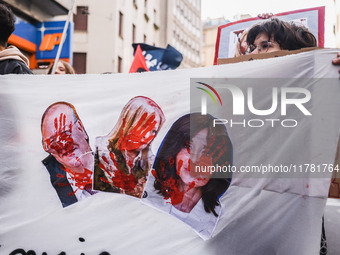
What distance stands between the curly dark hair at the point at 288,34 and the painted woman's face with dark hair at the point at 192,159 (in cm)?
106

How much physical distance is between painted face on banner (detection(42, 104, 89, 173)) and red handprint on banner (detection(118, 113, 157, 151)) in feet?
0.95

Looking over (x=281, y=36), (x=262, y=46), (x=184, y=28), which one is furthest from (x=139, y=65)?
(x=184, y=28)

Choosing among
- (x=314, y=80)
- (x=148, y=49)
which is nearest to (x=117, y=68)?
(x=148, y=49)

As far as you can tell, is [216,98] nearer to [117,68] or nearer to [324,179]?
[324,179]

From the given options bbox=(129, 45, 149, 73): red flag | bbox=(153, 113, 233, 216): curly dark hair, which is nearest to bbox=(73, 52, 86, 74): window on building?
bbox=(129, 45, 149, 73): red flag

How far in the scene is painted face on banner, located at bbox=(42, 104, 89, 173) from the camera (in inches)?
112

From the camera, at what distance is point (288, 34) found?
3027mm

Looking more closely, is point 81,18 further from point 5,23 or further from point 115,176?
point 115,176

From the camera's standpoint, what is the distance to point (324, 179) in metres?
2.27

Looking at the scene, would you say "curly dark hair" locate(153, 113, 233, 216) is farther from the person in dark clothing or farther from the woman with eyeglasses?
the person in dark clothing

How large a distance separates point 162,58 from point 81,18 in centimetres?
1269

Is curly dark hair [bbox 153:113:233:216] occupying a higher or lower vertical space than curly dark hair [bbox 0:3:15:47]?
lower

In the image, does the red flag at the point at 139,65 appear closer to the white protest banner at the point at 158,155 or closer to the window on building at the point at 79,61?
the white protest banner at the point at 158,155

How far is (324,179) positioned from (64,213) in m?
1.72
